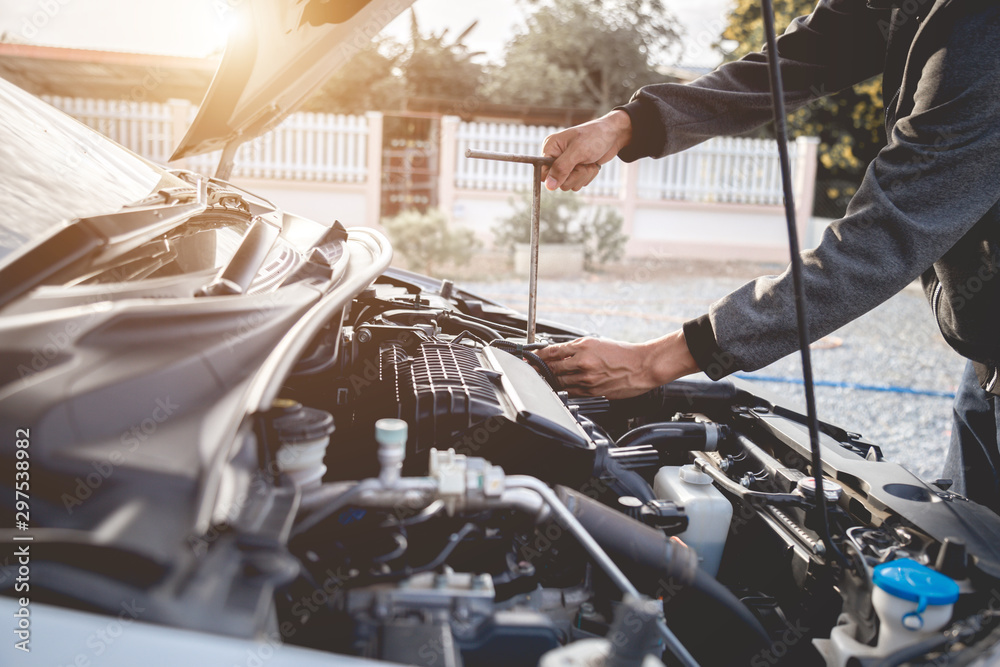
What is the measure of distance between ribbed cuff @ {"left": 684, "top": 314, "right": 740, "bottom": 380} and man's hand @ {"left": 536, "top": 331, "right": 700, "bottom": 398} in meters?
0.03

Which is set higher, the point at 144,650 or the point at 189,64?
the point at 189,64

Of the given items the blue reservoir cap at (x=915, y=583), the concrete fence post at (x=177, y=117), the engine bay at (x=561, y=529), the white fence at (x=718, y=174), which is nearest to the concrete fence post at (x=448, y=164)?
the white fence at (x=718, y=174)

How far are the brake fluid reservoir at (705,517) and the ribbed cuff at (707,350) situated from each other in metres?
0.22

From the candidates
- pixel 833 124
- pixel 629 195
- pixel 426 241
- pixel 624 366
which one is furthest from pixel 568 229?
pixel 624 366

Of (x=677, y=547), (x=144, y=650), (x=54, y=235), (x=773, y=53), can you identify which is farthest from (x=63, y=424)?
(x=773, y=53)

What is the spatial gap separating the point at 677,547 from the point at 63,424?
0.85 m

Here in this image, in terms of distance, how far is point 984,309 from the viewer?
4.70 ft

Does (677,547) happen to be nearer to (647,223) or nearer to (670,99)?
(670,99)

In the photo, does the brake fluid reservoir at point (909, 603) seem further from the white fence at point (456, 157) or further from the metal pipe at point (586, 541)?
the white fence at point (456, 157)

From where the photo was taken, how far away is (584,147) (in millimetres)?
1780

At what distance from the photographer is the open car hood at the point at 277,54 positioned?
1.60 meters

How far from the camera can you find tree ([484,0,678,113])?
50.9 ft

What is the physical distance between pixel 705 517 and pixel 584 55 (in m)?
16.1

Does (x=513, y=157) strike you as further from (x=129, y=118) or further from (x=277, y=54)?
(x=129, y=118)
